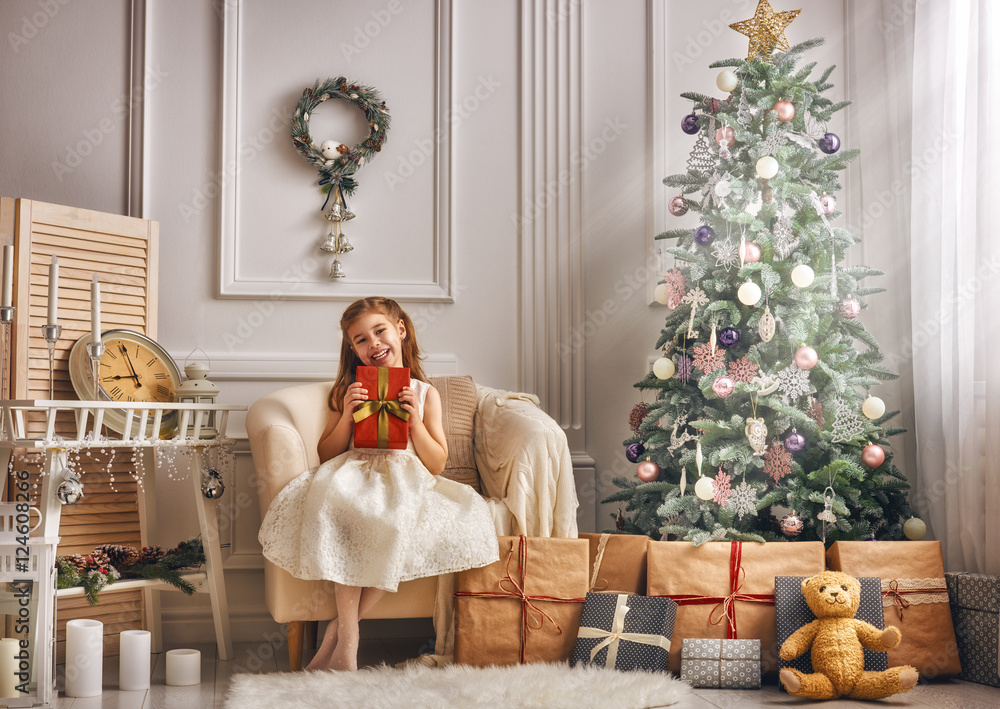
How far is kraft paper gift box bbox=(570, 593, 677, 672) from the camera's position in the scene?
225cm

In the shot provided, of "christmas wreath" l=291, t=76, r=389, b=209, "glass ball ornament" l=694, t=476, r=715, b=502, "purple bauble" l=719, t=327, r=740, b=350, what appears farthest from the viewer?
"christmas wreath" l=291, t=76, r=389, b=209

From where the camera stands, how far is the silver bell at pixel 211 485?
2.56 metres

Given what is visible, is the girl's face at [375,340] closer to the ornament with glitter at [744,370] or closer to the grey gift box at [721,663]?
the ornament with glitter at [744,370]

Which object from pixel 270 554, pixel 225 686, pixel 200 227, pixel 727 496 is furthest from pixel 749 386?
pixel 200 227

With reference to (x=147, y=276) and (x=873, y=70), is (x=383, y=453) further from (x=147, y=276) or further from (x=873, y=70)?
(x=873, y=70)

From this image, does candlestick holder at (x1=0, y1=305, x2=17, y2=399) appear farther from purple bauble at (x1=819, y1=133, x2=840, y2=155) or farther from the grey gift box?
purple bauble at (x1=819, y1=133, x2=840, y2=155)

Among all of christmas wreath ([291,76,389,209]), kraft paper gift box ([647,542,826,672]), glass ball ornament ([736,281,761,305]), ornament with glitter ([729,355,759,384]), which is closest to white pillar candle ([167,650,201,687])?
kraft paper gift box ([647,542,826,672])

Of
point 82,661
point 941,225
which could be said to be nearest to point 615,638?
point 82,661

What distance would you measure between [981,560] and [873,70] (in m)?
1.93

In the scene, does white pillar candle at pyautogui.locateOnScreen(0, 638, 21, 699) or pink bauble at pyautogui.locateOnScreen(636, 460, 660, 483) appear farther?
pink bauble at pyautogui.locateOnScreen(636, 460, 660, 483)

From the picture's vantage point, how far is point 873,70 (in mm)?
3322

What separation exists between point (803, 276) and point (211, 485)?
1.93 m

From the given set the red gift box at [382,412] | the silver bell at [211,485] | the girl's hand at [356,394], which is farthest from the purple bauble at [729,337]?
the silver bell at [211,485]

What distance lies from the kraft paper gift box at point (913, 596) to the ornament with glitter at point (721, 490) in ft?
1.10
